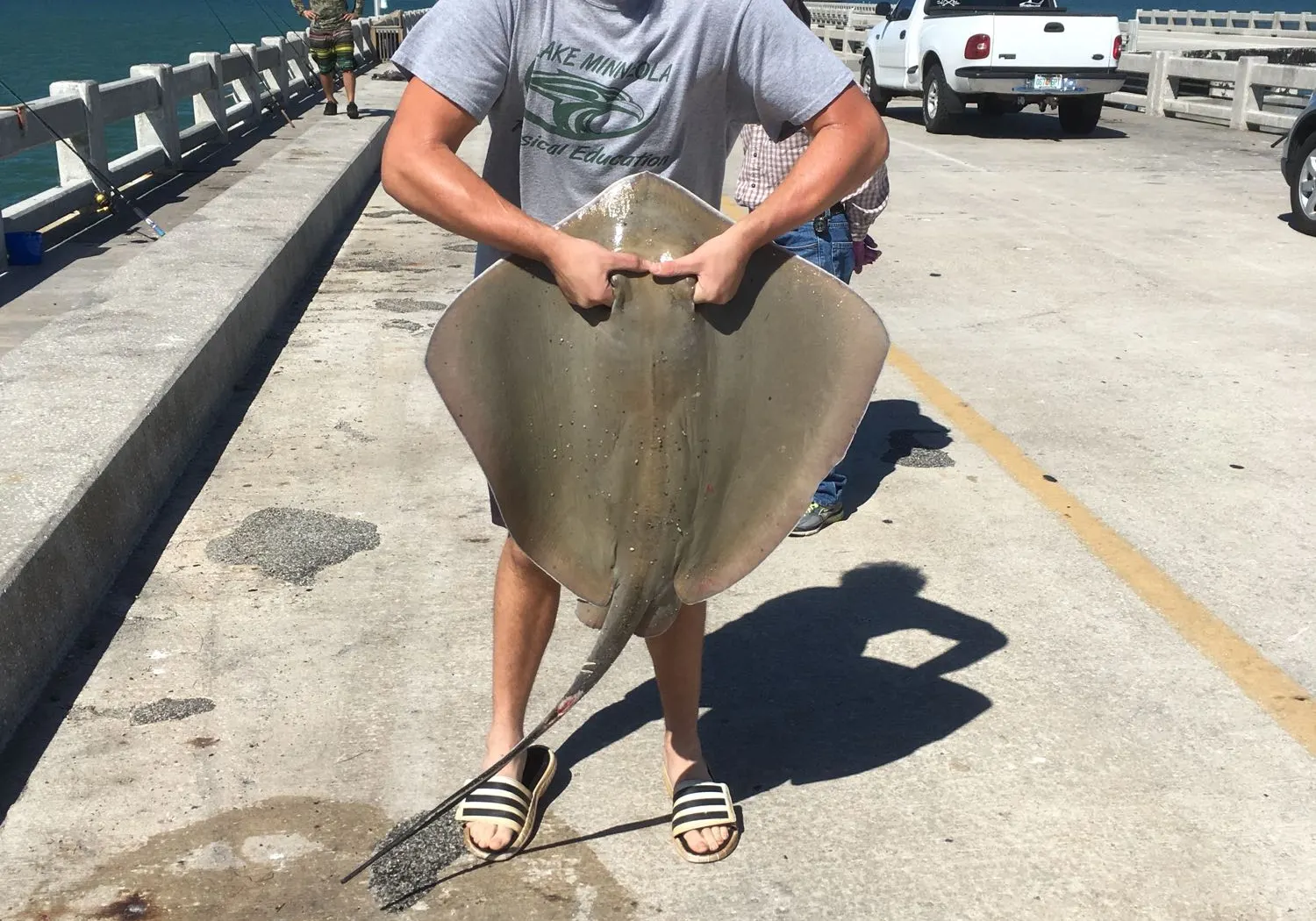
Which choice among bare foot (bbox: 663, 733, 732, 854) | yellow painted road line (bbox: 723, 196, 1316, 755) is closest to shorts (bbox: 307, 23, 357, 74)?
yellow painted road line (bbox: 723, 196, 1316, 755)

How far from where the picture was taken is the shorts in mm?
16781

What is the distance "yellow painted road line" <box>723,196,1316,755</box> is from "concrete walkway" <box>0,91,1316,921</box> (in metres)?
0.03

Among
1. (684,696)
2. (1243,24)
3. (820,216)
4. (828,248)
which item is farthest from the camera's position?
(1243,24)

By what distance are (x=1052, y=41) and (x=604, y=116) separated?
617 inches

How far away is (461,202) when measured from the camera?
259 centimetres

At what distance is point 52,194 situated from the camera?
9938 mm

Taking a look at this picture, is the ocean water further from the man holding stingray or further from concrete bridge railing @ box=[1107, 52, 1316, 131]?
the man holding stingray

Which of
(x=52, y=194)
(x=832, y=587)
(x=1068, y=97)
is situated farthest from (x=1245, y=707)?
(x=1068, y=97)

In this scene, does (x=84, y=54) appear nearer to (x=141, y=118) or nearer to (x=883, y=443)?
(x=141, y=118)

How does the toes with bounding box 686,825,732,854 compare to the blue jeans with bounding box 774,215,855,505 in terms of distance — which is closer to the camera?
the toes with bounding box 686,825,732,854

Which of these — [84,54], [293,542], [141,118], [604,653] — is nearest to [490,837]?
[604,653]

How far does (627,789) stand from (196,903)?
100 centimetres

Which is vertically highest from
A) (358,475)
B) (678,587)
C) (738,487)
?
(738,487)

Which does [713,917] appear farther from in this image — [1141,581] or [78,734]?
[1141,581]
